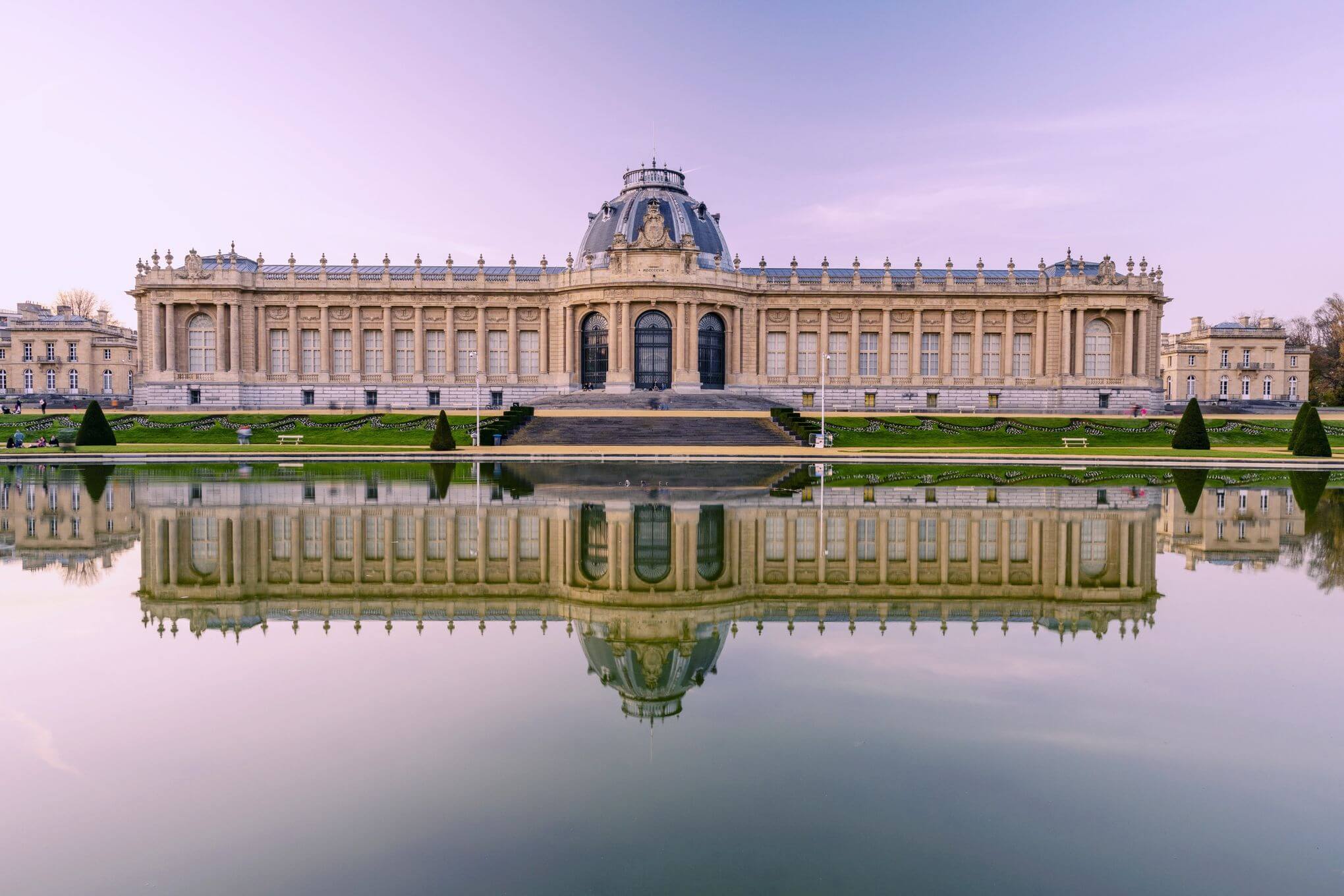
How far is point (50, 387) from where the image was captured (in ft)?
355

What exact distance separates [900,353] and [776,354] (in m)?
12.2

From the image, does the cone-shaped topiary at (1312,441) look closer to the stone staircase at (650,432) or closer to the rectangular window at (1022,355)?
the stone staircase at (650,432)

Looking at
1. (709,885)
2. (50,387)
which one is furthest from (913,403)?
(50,387)

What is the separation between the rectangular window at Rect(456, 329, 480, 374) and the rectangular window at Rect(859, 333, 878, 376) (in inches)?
1483

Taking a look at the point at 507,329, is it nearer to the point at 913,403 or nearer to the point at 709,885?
the point at 913,403

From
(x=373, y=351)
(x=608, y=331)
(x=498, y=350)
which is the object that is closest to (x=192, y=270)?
(x=373, y=351)

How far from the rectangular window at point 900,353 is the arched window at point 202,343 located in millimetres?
65333

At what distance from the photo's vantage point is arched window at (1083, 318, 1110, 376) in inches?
3110

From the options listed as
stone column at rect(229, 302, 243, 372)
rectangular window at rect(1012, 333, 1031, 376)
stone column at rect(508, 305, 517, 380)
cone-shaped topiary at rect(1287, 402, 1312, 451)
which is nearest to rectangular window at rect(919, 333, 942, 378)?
rectangular window at rect(1012, 333, 1031, 376)

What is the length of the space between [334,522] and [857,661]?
1453 cm

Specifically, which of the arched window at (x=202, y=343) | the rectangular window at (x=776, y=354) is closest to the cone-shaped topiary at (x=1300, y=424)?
the rectangular window at (x=776, y=354)

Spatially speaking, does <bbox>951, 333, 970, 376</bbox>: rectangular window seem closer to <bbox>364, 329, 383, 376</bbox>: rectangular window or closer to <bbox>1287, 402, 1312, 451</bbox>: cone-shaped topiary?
<bbox>1287, 402, 1312, 451</bbox>: cone-shaped topiary

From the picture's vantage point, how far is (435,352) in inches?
3228

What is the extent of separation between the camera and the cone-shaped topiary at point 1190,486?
2631 centimetres
